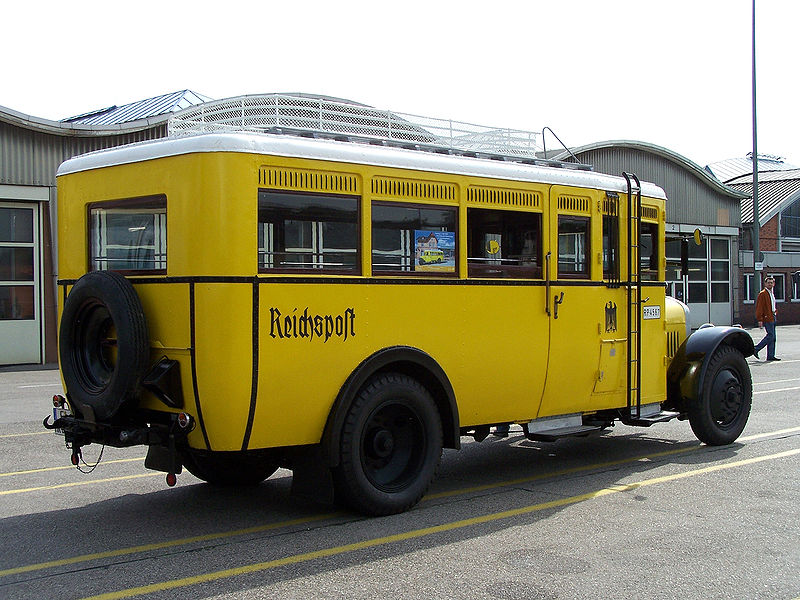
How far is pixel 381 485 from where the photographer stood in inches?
271

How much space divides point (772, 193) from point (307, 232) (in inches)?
1678

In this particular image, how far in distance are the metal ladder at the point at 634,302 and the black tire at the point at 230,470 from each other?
11.6 feet

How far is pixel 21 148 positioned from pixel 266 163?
17209 millimetres

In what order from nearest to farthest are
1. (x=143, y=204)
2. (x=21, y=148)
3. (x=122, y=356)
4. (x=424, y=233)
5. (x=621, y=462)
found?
(x=122, y=356) < (x=143, y=204) < (x=424, y=233) < (x=621, y=462) < (x=21, y=148)

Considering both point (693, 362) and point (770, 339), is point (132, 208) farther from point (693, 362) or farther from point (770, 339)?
point (770, 339)

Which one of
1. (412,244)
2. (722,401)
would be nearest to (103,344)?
(412,244)

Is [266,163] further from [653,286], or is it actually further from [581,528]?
[653,286]

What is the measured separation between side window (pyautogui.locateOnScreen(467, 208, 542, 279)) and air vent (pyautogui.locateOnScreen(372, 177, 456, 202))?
0.93ft

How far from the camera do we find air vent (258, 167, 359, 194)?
6.27 meters

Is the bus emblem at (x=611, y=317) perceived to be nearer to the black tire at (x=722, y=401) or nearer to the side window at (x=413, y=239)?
the black tire at (x=722, y=401)

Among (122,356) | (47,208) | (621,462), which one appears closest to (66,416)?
(122,356)

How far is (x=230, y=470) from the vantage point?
770 cm

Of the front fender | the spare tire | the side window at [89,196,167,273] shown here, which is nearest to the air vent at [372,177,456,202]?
the side window at [89,196,167,273]

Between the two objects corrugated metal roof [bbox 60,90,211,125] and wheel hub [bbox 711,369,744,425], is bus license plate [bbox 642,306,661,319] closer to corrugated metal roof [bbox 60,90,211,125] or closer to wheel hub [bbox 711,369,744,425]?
wheel hub [bbox 711,369,744,425]
